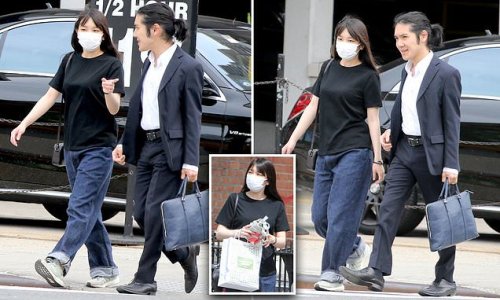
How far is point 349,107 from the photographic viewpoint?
1020 cm

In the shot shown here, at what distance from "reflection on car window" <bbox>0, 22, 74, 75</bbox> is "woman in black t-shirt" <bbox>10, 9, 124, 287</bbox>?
2.83m

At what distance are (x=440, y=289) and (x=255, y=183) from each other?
1.70 m

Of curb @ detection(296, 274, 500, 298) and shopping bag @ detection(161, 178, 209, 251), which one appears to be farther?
curb @ detection(296, 274, 500, 298)

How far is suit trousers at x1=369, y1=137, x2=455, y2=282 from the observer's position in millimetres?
10086

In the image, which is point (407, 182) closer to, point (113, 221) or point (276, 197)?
point (276, 197)

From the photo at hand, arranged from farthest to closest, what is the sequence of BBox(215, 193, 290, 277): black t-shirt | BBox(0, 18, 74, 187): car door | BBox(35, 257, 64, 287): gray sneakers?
BBox(0, 18, 74, 187): car door < BBox(35, 257, 64, 287): gray sneakers < BBox(215, 193, 290, 277): black t-shirt

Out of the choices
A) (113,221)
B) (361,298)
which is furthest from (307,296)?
(113,221)

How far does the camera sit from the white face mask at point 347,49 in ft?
33.6

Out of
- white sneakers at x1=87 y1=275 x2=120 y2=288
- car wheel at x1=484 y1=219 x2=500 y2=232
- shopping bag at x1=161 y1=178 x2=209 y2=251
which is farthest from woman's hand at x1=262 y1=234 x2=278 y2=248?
car wheel at x1=484 y1=219 x2=500 y2=232

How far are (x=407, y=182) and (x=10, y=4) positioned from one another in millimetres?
13038

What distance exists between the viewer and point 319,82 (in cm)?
1048

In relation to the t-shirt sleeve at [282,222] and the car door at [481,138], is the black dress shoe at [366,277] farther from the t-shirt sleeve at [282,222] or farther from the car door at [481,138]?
the car door at [481,138]

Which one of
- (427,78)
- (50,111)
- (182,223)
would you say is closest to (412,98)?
(427,78)

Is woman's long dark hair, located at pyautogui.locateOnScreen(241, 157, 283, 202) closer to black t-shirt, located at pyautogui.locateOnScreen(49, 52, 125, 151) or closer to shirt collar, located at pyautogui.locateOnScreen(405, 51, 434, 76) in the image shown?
black t-shirt, located at pyautogui.locateOnScreen(49, 52, 125, 151)
